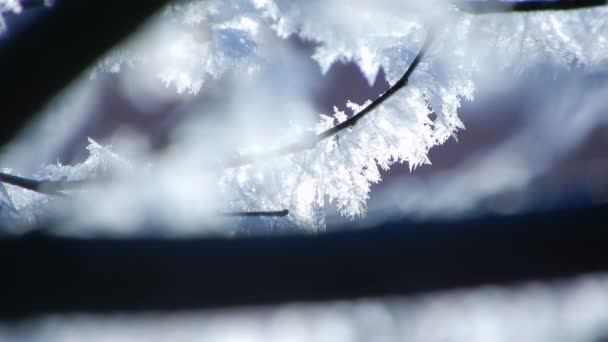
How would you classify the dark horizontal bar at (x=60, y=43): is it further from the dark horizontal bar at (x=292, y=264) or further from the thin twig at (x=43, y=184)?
the thin twig at (x=43, y=184)

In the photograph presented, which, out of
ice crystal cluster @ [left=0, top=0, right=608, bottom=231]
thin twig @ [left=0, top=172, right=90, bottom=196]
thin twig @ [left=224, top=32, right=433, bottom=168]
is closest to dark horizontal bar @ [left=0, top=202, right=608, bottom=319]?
ice crystal cluster @ [left=0, top=0, right=608, bottom=231]

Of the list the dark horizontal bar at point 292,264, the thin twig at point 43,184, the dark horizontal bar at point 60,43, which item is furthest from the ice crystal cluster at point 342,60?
the dark horizontal bar at point 292,264

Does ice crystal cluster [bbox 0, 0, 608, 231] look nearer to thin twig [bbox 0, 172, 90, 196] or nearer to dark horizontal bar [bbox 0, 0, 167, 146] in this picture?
thin twig [bbox 0, 172, 90, 196]

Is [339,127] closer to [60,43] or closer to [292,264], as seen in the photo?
[60,43]

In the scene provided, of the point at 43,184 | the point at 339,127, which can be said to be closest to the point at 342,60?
the point at 339,127

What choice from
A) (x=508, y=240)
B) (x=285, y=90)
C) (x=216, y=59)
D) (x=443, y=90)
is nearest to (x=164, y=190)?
(x=216, y=59)

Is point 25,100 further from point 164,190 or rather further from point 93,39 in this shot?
point 164,190
